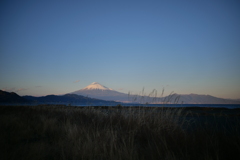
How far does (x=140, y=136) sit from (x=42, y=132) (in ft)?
10.8

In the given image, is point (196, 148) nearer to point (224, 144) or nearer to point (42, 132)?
point (224, 144)

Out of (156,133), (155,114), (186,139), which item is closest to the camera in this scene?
(186,139)

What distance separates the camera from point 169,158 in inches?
87.6

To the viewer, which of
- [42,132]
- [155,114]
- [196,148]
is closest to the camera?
[196,148]

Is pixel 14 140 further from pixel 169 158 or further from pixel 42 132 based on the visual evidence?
pixel 169 158

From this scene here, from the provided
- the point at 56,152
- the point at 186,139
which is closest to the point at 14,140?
the point at 56,152

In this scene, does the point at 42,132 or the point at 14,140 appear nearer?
the point at 14,140

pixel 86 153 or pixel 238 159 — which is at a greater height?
pixel 238 159

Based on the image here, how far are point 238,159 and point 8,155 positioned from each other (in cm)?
367

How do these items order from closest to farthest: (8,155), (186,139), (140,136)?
(8,155), (186,139), (140,136)

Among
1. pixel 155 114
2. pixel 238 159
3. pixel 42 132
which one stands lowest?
pixel 42 132

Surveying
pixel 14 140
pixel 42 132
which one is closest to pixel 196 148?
pixel 14 140

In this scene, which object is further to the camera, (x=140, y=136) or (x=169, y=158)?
(x=140, y=136)

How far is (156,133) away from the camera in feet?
12.0
